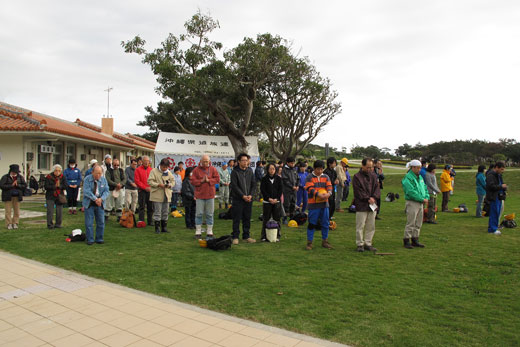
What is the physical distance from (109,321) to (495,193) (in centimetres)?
923

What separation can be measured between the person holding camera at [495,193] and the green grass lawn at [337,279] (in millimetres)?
367

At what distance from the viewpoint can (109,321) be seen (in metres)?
3.96

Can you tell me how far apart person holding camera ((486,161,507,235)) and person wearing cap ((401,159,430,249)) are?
2.83 meters

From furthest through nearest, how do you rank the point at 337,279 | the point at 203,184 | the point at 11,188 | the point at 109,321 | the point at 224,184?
the point at 224,184 → the point at 11,188 → the point at 203,184 → the point at 337,279 → the point at 109,321

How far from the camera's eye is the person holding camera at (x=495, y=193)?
9203 millimetres

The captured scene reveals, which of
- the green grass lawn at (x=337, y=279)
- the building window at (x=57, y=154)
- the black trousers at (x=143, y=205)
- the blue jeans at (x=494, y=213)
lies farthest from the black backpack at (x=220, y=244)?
the building window at (x=57, y=154)

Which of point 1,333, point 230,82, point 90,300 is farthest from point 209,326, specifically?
point 230,82

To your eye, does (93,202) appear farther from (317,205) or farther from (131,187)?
(317,205)

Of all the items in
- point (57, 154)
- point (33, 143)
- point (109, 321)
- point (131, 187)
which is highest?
point (33, 143)

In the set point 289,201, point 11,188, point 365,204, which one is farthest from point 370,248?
point 11,188

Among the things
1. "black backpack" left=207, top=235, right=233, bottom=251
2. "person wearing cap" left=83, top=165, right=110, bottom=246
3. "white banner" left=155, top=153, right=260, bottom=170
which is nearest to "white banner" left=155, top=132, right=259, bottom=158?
"white banner" left=155, top=153, right=260, bottom=170

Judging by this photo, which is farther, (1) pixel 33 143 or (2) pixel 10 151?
(1) pixel 33 143

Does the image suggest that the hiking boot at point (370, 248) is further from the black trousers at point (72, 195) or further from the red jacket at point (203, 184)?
the black trousers at point (72, 195)

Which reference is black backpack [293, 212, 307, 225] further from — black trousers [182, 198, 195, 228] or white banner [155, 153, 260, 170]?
white banner [155, 153, 260, 170]
